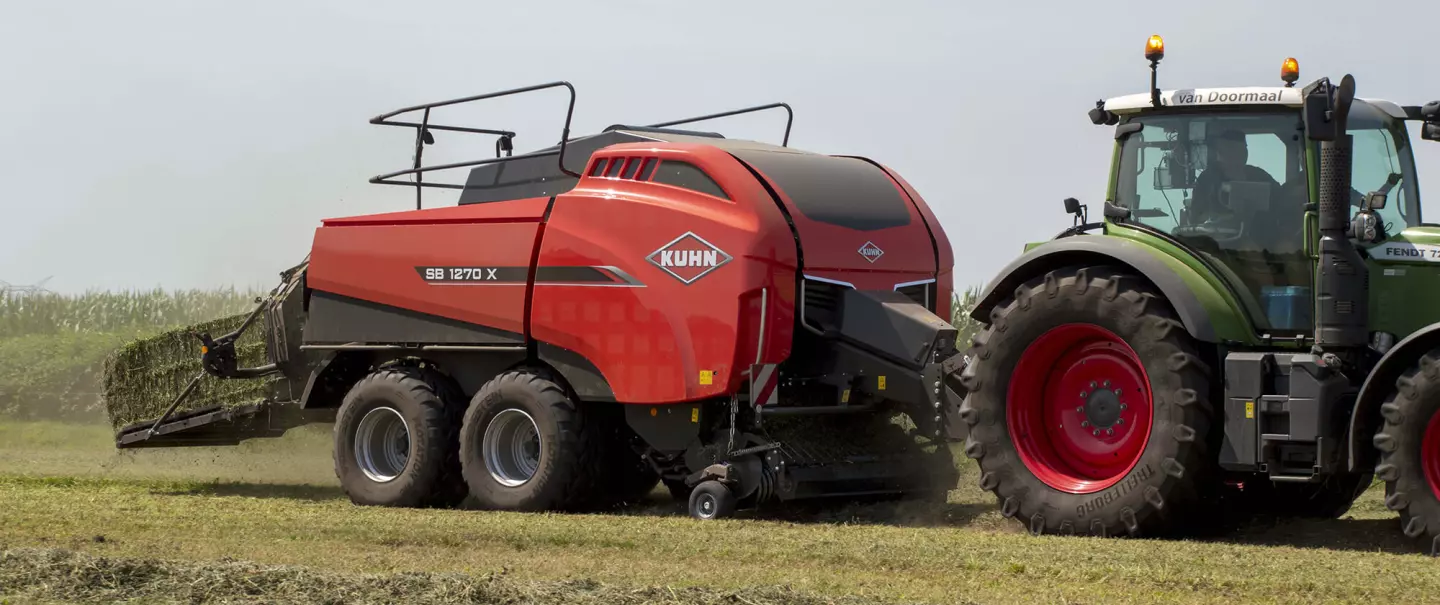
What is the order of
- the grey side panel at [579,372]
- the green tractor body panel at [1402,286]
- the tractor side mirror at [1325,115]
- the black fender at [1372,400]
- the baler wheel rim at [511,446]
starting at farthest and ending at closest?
1. the baler wheel rim at [511,446]
2. the grey side panel at [579,372]
3. the green tractor body panel at [1402,286]
4. the tractor side mirror at [1325,115]
5. the black fender at [1372,400]

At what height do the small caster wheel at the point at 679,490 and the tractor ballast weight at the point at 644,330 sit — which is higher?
the tractor ballast weight at the point at 644,330

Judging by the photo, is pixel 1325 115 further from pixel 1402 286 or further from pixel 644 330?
pixel 644 330

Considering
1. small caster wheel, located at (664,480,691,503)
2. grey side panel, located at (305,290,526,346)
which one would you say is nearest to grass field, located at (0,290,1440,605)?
small caster wheel, located at (664,480,691,503)

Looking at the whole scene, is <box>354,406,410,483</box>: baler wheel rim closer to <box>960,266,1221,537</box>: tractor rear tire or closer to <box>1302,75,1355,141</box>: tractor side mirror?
<box>960,266,1221,537</box>: tractor rear tire

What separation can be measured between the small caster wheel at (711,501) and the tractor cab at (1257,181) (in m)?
3.19

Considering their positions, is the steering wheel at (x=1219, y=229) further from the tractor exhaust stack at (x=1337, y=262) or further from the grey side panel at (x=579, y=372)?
the grey side panel at (x=579, y=372)

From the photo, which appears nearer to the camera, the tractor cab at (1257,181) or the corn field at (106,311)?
the tractor cab at (1257,181)

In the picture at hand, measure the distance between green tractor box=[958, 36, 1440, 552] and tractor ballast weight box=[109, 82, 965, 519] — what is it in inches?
54.3

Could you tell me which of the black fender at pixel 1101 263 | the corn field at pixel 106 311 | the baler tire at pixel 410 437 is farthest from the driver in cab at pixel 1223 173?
the corn field at pixel 106 311

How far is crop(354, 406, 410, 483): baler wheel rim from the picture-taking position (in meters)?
13.1

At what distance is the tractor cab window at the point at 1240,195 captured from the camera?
29.5ft

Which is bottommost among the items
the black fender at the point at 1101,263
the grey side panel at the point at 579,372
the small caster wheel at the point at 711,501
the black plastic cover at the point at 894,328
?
the small caster wheel at the point at 711,501

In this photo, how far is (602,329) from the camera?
38.8 ft

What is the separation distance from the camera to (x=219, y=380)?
14461 millimetres
